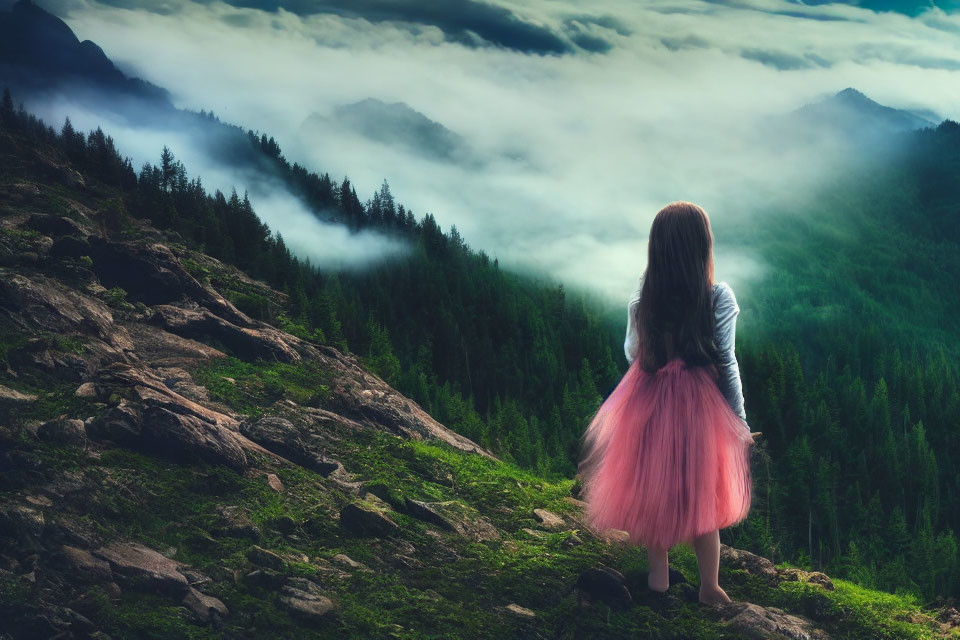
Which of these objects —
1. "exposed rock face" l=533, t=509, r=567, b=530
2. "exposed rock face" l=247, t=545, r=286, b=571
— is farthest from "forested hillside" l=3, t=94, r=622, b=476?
"exposed rock face" l=247, t=545, r=286, b=571

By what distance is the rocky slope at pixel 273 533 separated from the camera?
7816mm

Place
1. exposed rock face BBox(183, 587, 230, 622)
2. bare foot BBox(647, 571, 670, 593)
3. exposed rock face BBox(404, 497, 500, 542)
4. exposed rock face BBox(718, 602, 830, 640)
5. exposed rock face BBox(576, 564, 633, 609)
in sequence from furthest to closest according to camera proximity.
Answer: exposed rock face BBox(404, 497, 500, 542)
bare foot BBox(647, 571, 670, 593)
exposed rock face BBox(576, 564, 633, 609)
exposed rock face BBox(718, 602, 830, 640)
exposed rock face BBox(183, 587, 230, 622)

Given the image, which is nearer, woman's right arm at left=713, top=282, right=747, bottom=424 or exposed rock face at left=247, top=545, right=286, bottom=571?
woman's right arm at left=713, top=282, right=747, bottom=424

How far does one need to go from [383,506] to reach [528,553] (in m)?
2.26

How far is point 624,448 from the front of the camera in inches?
335

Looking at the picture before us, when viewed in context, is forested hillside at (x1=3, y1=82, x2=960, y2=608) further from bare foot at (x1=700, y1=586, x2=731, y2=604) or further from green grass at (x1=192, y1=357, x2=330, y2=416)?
bare foot at (x1=700, y1=586, x2=731, y2=604)

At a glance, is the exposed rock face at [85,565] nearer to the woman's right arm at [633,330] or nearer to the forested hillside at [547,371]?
the woman's right arm at [633,330]

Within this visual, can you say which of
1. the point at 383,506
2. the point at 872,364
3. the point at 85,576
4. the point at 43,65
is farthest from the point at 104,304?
the point at 872,364

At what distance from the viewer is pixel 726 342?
7.95 m

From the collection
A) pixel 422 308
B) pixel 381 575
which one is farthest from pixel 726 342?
pixel 422 308

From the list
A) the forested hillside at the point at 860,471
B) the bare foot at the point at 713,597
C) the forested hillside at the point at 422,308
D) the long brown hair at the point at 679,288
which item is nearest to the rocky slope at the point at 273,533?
the bare foot at the point at 713,597

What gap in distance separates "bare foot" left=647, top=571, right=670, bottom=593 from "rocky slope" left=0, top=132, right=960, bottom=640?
19cm

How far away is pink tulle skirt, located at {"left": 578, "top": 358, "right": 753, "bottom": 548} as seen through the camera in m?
8.08

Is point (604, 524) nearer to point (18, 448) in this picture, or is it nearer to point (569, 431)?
point (18, 448)
